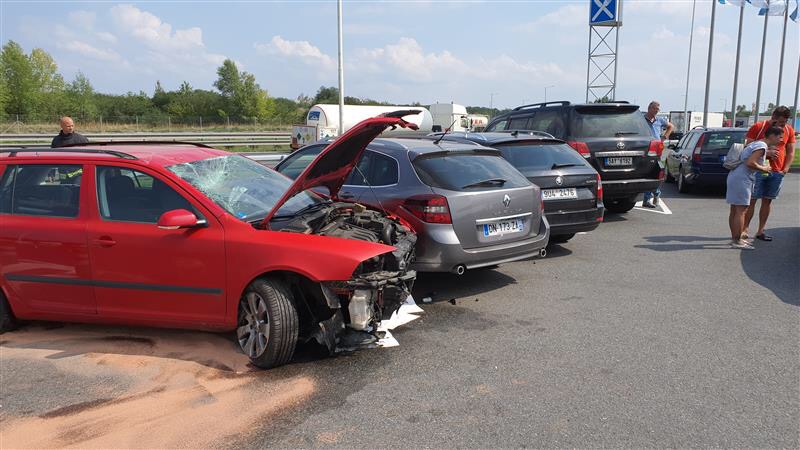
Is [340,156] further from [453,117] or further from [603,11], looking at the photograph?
[453,117]

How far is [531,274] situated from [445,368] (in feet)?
9.65

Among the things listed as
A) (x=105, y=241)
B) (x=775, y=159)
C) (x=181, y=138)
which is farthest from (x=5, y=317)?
(x=181, y=138)

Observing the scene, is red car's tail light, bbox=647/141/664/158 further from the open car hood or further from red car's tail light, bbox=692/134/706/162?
the open car hood

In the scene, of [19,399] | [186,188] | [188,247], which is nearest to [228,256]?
[188,247]

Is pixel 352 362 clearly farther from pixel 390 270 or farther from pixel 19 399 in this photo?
pixel 19 399

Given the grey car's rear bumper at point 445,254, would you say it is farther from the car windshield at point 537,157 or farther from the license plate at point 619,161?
the license plate at point 619,161

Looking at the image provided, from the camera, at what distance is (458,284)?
6363 mm

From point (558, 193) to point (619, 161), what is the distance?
9.44ft

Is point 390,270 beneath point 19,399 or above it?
above

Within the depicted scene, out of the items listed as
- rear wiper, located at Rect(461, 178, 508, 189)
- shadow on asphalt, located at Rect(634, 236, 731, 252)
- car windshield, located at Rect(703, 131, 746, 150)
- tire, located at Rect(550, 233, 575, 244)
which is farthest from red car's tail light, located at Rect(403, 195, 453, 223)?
car windshield, located at Rect(703, 131, 746, 150)

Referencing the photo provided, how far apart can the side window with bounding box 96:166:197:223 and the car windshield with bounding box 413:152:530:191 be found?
7.68 ft

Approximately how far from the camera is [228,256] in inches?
165

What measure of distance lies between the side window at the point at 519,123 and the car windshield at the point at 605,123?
128 cm

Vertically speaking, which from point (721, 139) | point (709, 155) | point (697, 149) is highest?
point (721, 139)
